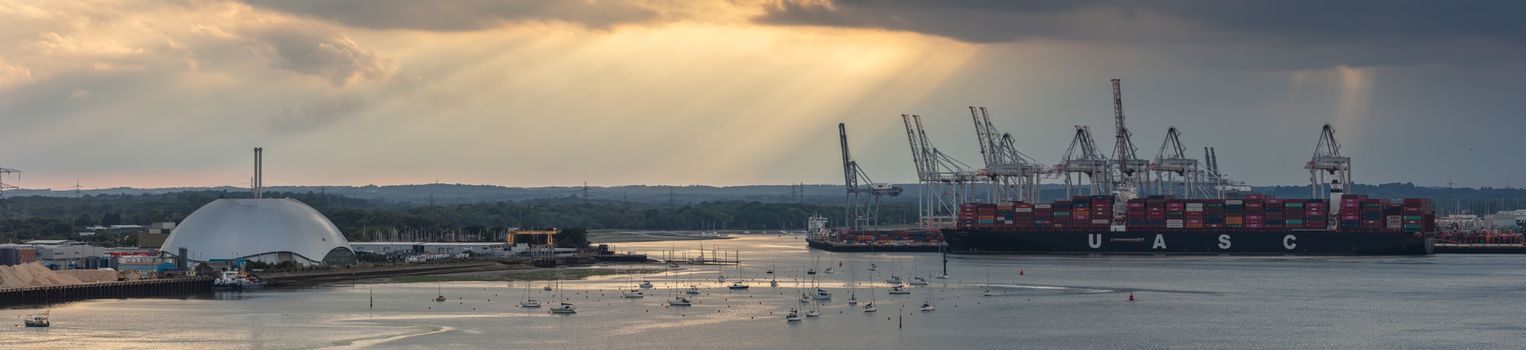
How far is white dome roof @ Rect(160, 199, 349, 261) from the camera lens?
112 metres

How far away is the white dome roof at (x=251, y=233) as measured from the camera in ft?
366

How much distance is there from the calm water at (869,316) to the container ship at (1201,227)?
3427 cm

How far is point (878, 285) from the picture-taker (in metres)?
96.5

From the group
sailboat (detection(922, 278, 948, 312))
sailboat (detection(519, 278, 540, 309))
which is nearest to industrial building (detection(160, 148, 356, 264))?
sailboat (detection(519, 278, 540, 309))

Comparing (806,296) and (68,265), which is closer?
(806,296)

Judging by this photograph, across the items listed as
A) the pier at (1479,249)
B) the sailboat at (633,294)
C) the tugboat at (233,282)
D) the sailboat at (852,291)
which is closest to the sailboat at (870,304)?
the sailboat at (852,291)

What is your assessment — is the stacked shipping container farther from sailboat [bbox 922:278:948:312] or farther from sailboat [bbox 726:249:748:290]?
sailboat [bbox 922:278:948:312]

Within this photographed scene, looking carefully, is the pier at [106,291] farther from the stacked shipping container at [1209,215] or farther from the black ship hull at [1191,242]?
the stacked shipping container at [1209,215]

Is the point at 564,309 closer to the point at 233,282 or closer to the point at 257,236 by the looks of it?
the point at 233,282

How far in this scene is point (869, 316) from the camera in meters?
74.2

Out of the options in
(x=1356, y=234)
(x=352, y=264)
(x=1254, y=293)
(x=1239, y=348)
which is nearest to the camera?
(x=1239, y=348)

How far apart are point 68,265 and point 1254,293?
64.5 metres

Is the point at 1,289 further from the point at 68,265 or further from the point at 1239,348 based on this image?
the point at 1239,348

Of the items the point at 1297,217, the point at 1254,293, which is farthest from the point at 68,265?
the point at 1297,217
